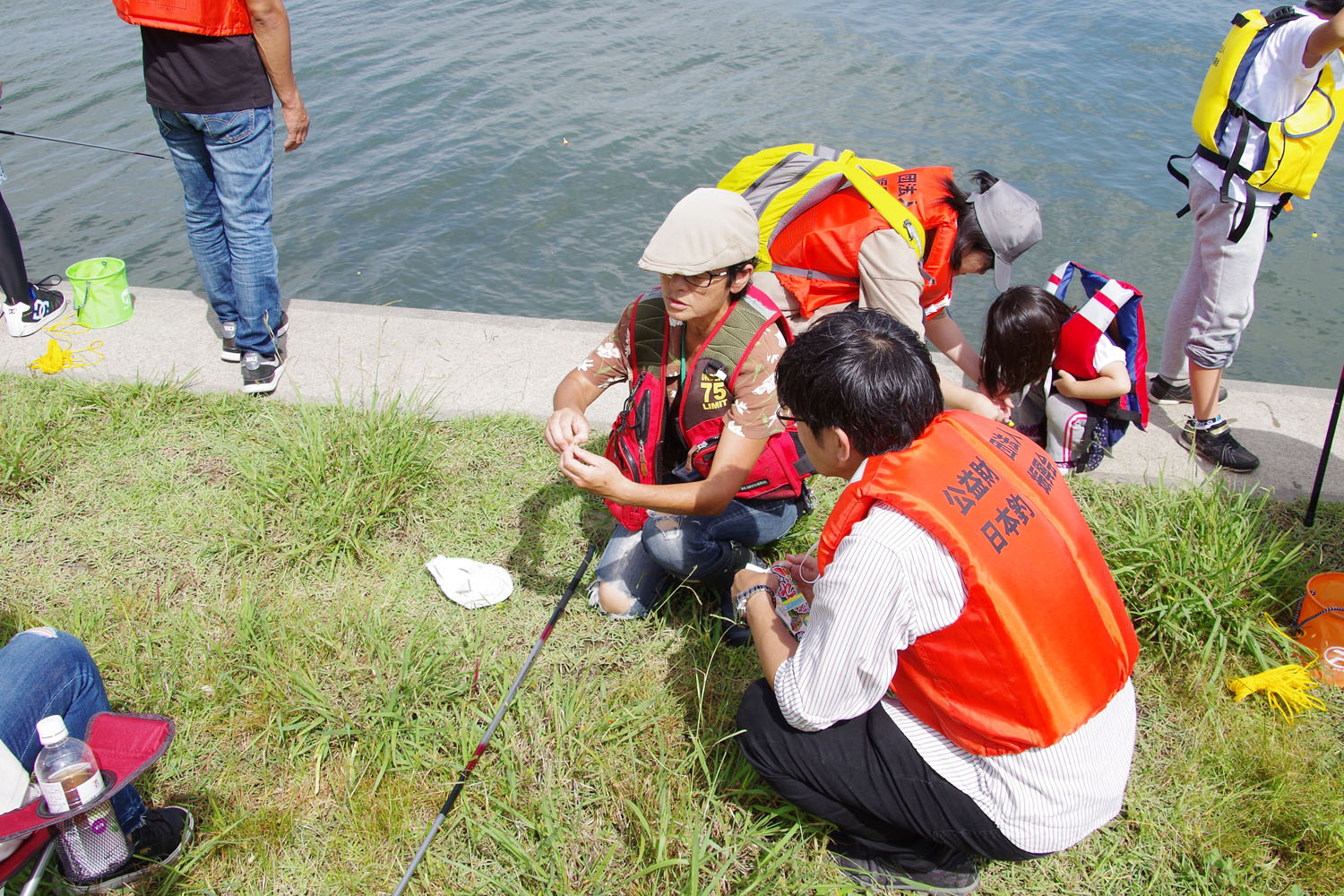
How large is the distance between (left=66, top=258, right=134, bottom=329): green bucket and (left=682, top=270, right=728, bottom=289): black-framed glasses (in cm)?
383

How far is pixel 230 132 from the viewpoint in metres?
4.21

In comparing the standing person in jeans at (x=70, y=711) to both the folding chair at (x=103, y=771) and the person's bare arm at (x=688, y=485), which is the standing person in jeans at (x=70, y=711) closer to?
the folding chair at (x=103, y=771)

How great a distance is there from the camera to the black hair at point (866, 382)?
2.02m

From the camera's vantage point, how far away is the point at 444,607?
10.8 feet

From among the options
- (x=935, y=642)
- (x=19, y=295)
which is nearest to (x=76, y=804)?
(x=935, y=642)

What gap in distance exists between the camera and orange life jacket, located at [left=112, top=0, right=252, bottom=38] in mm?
3918

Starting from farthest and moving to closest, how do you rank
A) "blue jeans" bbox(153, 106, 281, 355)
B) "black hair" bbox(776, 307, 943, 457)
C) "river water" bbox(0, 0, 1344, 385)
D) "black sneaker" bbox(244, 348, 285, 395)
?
"river water" bbox(0, 0, 1344, 385), "black sneaker" bbox(244, 348, 285, 395), "blue jeans" bbox(153, 106, 281, 355), "black hair" bbox(776, 307, 943, 457)

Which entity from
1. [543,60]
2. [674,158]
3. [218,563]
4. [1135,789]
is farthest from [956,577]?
[543,60]

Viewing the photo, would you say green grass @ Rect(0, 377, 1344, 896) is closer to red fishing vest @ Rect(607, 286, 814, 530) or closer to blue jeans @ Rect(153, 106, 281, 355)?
red fishing vest @ Rect(607, 286, 814, 530)

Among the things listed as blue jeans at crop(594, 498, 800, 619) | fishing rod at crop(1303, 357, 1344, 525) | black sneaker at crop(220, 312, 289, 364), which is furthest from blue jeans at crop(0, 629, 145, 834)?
fishing rod at crop(1303, 357, 1344, 525)

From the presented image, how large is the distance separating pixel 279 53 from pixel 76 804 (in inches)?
138

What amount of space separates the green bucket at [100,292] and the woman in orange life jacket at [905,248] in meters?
3.66

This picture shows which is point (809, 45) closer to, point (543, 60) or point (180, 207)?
point (543, 60)

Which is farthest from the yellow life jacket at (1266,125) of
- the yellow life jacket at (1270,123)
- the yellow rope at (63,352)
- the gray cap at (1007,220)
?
the yellow rope at (63,352)
